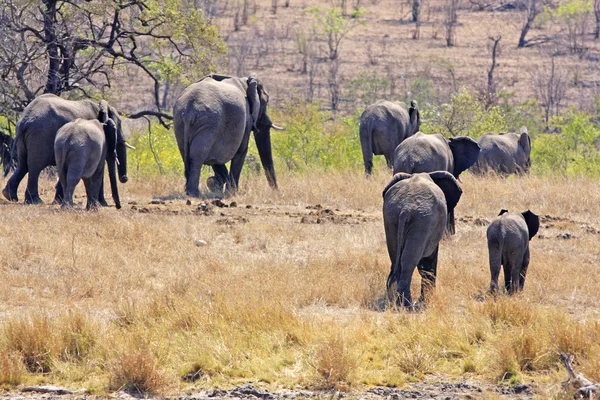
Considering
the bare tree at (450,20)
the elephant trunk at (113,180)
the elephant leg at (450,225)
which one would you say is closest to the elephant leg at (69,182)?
the elephant trunk at (113,180)

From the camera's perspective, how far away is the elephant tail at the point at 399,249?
35.2 feet

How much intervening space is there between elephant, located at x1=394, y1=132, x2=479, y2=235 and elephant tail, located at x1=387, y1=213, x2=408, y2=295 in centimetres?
317

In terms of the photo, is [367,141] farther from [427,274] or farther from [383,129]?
[427,274]

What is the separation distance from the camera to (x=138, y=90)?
4775 centimetres

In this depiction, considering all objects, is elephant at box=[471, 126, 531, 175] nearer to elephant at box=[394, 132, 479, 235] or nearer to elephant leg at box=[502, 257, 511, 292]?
elephant at box=[394, 132, 479, 235]

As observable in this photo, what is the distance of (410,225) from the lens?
10773mm

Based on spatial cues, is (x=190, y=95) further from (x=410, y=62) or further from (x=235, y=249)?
(x=410, y=62)

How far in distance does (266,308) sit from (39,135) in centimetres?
771

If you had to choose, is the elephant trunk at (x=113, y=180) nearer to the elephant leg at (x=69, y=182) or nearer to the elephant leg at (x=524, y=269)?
the elephant leg at (x=69, y=182)

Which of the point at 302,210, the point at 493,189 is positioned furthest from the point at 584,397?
the point at 493,189

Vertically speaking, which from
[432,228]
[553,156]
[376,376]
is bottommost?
[553,156]

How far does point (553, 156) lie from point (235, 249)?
1988cm

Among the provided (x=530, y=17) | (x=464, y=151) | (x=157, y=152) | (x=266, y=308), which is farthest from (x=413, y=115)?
(x=530, y=17)

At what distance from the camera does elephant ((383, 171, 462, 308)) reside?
35.2 feet
